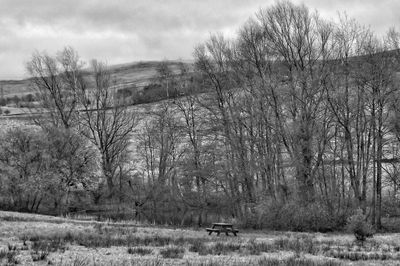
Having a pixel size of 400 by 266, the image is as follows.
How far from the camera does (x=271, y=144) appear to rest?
43969 millimetres

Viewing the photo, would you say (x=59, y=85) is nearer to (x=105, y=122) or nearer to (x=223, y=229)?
(x=105, y=122)

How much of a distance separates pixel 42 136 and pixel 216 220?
68.6 feet

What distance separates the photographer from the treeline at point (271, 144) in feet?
123

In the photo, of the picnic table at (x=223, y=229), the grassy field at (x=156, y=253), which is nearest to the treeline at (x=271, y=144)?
the picnic table at (x=223, y=229)

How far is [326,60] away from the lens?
40062 mm

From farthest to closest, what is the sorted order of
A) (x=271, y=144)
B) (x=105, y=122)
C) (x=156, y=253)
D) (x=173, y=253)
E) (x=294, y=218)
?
(x=105, y=122)
(x=271, y=144)
(x=294, y=218)
(x=156, y=253)
(x=173, y=253)

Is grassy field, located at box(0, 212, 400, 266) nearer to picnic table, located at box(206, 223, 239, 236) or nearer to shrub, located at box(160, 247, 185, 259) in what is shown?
shrub, located at box(160, 247, 185, 259)

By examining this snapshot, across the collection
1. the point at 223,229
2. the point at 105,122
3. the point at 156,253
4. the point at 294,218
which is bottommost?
the point at 294,218

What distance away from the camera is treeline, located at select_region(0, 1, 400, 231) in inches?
1478

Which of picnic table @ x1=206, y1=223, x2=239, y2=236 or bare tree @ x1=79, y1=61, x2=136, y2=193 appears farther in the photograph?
bare tree @ x1=79, y1=61, x2=136, y2=193

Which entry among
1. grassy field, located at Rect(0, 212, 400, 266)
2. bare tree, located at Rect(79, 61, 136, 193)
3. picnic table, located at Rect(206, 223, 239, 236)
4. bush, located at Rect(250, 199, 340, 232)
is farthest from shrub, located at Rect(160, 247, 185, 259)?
bare tree, located at Rect(79, 61, 136, 193)

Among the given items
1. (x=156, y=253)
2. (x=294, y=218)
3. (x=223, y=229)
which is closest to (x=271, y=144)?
(x=294, y=218)

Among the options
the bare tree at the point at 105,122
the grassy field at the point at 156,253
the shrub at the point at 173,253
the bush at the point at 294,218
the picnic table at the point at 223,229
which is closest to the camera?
the grassy field at the point at 156,253

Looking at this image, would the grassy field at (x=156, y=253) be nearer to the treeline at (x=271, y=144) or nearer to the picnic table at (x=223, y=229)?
the picnic table at (x=223, y=229)
